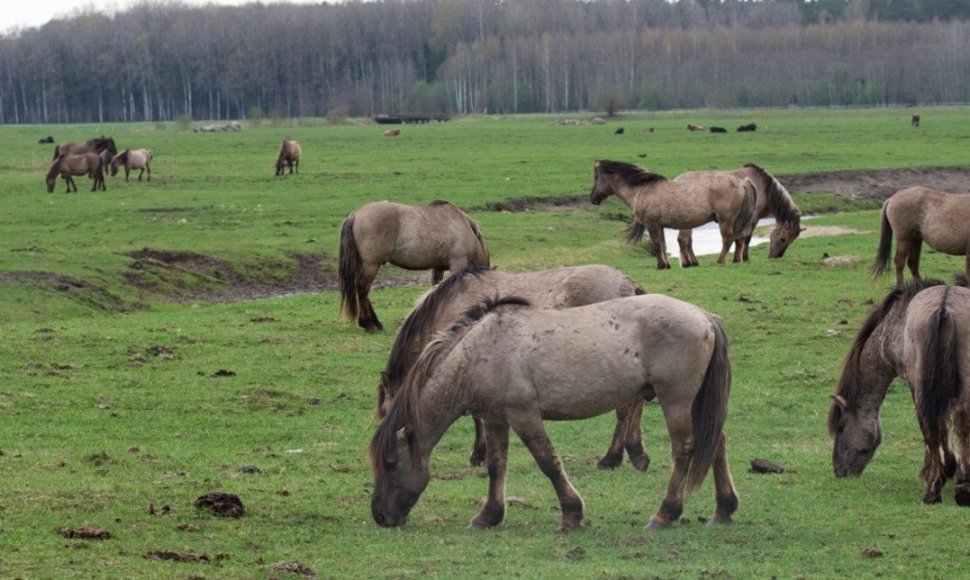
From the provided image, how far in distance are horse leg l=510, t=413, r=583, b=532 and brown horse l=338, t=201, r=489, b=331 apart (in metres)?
8.06

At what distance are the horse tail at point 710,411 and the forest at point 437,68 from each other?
10916 cm

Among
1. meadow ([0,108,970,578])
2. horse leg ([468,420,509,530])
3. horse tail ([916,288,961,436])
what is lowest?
meadow ([0,108,970,578])

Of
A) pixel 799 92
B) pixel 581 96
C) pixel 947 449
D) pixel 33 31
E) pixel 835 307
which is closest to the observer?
pixel 947 449

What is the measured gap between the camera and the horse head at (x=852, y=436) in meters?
9.73

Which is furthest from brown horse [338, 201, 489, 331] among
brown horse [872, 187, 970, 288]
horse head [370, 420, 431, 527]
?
horse head [370, 420, 431, 527]

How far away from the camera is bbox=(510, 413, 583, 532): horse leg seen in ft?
26.3

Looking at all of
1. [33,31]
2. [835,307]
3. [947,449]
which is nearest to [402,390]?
[947,449]

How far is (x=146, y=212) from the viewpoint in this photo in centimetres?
3002

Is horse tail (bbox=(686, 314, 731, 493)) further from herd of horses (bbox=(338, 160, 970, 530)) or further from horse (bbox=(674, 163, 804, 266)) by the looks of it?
horse (bbox=(674, 163, 804, 266))

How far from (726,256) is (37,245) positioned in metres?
12.1

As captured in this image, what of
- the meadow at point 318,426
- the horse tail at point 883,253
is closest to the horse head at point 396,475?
the meadow at point 318,426

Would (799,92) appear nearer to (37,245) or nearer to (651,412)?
(37,245)

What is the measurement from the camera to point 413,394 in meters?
8.16

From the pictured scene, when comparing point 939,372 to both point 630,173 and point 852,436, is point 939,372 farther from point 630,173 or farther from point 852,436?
point 630,173
